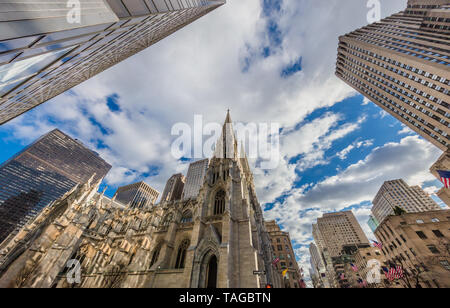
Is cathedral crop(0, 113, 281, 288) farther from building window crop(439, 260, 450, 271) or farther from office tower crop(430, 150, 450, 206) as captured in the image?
office tower crop(430, 150, 450, 206)

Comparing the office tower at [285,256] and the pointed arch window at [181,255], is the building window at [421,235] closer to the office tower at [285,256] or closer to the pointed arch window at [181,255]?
the office tower at [285,256]

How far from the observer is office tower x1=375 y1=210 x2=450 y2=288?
2527cm

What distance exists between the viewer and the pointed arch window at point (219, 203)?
22.9 meters

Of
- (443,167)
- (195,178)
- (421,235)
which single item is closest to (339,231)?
(421,235)

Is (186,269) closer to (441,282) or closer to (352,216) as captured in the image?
(441,282)

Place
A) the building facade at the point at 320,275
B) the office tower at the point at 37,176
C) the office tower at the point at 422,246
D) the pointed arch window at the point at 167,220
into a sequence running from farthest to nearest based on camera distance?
the office tower at the point at 37,176
the building facade at the point at 320,275
the pointed arch window at the point at 167,220
the office tower at the point at 422,246

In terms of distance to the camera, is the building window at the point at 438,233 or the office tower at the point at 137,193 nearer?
the building window at the point at 438,233

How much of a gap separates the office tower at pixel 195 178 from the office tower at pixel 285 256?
1449 inches

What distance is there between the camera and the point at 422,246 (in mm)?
28750

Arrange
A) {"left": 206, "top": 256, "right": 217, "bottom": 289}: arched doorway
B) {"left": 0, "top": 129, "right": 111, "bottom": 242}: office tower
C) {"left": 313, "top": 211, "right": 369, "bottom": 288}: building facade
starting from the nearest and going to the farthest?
{"left": 206, "top": 256, "right": 217, "bottom": 289}: arched doorway
{"left": 0, "top": 129, "right": 111, "bottom": 242}: office tower
{"left": 313, "top": 211, "right": 369, "bottom": 288}: building facade

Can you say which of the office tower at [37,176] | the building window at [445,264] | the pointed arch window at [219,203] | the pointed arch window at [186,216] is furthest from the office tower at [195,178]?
the building window at [445,264]

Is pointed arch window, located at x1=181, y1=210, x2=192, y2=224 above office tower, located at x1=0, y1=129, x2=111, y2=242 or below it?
below

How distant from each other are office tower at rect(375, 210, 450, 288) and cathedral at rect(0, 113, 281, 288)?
986 inches

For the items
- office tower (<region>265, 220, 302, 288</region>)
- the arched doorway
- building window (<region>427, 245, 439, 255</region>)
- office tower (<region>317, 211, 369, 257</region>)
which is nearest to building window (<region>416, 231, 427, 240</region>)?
building window (<region>427, 245, 439, 255</region>)
